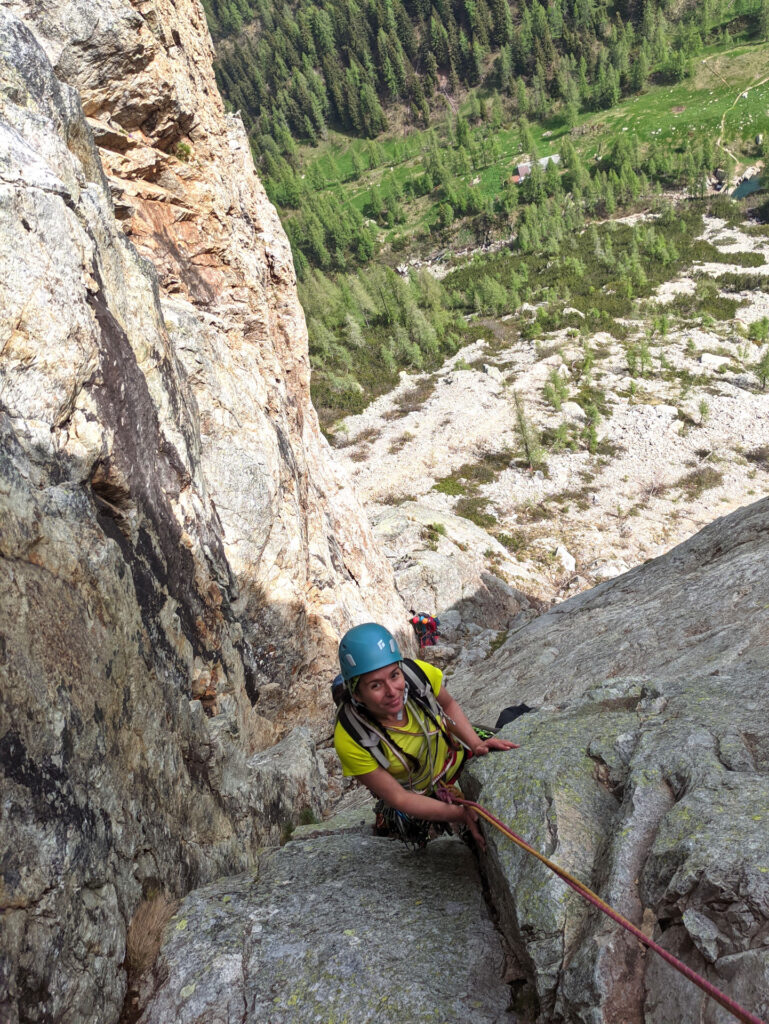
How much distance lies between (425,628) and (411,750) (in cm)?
1941

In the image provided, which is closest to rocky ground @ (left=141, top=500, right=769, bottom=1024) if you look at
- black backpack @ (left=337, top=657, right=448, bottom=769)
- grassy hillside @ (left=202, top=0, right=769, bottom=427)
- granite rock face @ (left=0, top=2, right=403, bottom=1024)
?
black backpack @ (left=337, top=657, right=448, bottom=769)

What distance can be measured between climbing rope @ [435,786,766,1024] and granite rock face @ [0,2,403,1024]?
305 centimetres

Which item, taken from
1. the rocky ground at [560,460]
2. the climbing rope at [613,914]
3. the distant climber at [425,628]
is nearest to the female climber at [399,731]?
the climbing rope at [613,914]

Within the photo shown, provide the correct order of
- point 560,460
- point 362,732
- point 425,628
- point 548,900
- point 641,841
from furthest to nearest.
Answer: point 560,460, point 425,628, point 362,732, point 641,841, point 548,900

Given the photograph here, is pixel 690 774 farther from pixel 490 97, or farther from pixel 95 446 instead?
pixel 490 97

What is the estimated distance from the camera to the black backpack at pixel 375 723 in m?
4.88

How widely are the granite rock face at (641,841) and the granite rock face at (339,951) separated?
1.41ft

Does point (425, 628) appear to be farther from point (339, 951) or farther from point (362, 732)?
point (339, 951)

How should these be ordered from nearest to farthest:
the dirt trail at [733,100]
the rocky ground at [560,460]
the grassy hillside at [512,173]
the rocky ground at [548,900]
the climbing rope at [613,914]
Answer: the climbing rope at [613,914] → the rocky ground at [548,900] → the rocky ground at [560,460] → the grassy hillside at [512,173] → the dirt trail at [733,100]

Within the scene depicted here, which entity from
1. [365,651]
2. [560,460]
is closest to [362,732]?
[365,651]

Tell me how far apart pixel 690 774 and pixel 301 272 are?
148 meters

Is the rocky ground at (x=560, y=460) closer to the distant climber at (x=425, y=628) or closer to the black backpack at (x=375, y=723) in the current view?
the distant climber at (x=425, y=628)

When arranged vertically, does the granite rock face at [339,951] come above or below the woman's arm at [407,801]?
below

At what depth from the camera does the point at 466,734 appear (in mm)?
5594
